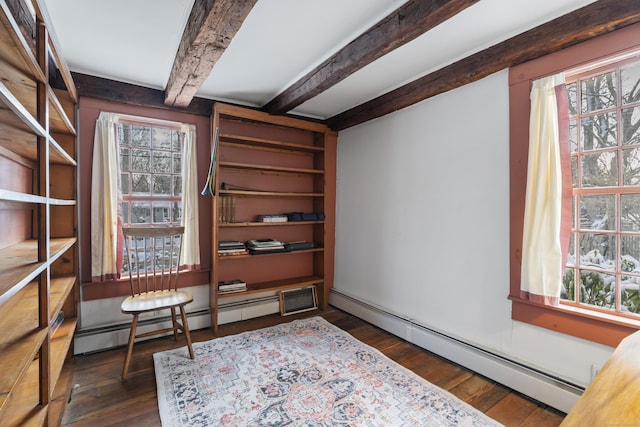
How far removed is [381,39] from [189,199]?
2.35 metres

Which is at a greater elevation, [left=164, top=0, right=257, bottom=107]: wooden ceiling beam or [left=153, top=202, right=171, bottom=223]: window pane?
[left=164, top=0, right=257, bottom=107]: wooden ceiling beam

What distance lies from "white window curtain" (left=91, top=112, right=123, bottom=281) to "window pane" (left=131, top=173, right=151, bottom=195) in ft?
0.66

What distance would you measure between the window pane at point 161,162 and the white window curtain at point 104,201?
36cm

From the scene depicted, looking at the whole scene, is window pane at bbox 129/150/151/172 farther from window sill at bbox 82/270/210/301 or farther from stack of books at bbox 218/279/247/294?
stack of books at bbox 218/279/247/294

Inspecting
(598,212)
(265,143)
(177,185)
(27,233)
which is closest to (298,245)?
(265,143)

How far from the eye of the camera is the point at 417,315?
285 centimetres

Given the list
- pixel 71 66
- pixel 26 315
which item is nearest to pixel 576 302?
pixel 26 315

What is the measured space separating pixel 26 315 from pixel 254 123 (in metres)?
2.71

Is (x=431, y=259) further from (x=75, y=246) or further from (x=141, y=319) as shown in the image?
(x=75, y=246)

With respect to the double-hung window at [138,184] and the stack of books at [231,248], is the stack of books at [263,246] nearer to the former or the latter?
the stack of books at [231,248]

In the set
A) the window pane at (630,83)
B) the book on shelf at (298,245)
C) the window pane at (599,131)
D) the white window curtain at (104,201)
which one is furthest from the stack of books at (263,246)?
the window pane at (630,83)

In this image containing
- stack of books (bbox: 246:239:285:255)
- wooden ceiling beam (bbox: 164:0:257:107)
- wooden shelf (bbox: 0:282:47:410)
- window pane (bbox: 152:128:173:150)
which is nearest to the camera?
wooden shelf (bbox: 0:282:47:410)

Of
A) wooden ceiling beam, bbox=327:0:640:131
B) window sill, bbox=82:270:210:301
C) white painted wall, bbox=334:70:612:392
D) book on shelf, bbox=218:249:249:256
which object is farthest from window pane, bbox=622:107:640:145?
window sill, bbox=82:270:210:301

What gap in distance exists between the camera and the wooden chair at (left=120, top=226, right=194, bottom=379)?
233 cm
